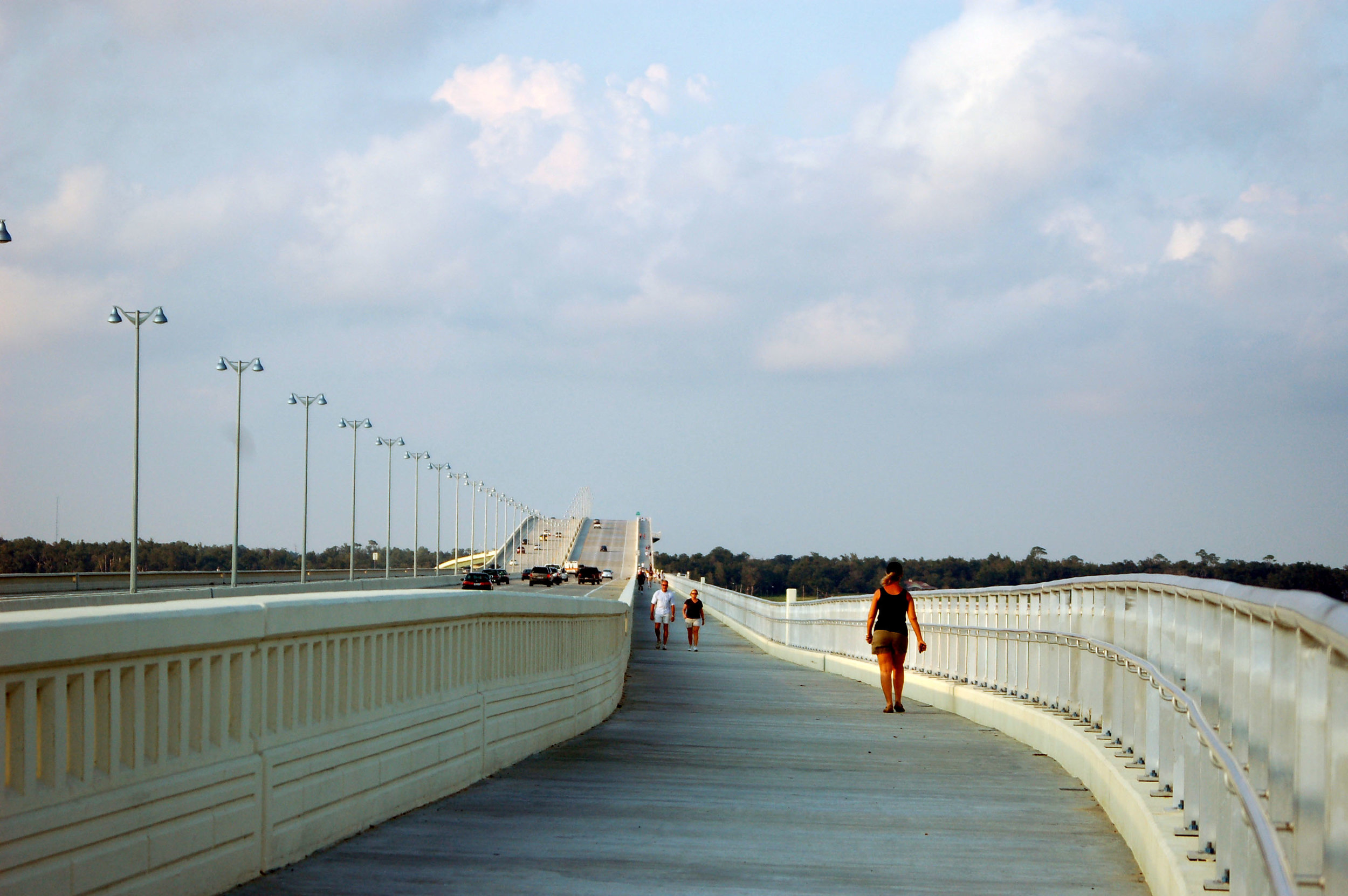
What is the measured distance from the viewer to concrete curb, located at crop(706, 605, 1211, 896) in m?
6.68

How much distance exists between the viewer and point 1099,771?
10.1 m

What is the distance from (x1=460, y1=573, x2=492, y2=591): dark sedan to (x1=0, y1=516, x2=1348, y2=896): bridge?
238ft

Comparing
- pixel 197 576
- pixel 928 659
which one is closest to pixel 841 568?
pixel 197 576

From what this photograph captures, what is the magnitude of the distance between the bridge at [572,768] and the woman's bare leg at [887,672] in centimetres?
361

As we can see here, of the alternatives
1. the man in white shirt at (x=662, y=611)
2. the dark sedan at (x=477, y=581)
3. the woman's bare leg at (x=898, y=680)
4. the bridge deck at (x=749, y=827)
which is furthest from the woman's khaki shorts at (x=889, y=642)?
the dark sedan at (x=477, y=581)

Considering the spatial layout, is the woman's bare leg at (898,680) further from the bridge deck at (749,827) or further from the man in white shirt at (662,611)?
the man in white shirt at (662,611)

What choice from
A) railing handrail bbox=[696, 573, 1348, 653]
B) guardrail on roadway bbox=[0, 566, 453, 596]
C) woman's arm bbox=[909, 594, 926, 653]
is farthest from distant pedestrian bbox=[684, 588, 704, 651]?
railing handrail bbox=[696, 573, 1348, 653]

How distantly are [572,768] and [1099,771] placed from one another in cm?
410

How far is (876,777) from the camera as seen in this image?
38.6ft

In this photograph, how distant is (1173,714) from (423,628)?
4.60 meters

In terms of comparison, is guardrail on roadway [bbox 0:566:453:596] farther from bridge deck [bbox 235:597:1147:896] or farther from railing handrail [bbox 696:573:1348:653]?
railing handrail [bbox 696:573:1348:653]

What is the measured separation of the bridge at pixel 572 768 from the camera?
5.20m

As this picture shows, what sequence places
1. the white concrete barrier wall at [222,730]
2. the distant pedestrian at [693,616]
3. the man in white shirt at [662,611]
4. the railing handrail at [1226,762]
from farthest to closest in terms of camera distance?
the man in white shirt at [662,611], the distant pedestrian at [693,616], the white concrete barrier wall at [222,730], the railing handrail at [1226,762]

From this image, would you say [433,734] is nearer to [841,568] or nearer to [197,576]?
[197,576]
